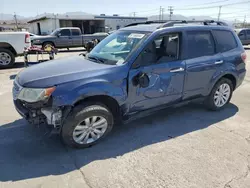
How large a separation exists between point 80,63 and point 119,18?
35580 mm

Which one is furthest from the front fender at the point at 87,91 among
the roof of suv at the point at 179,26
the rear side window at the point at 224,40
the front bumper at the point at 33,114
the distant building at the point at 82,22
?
the distant building at the point at 82,22

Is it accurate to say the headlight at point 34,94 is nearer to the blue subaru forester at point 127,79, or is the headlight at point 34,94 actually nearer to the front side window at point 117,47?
the blue subaru forester at point 127,79

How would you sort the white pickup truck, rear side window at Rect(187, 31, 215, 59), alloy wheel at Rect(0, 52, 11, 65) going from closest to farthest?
rear side window at Rect(187, 31, 215, 59) < the white pickup truck < alloy wheel at Rect(0, 52, 11, 65)

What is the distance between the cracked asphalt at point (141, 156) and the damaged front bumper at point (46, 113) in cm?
48

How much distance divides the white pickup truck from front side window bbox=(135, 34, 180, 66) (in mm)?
7296

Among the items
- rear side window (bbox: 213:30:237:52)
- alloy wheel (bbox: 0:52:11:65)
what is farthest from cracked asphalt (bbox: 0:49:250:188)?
alloy wheel (bbox: 0:52:11:65)

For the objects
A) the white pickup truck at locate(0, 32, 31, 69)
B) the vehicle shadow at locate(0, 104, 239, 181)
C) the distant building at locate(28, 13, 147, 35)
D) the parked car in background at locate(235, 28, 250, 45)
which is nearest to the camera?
the vehicle shadow at locate(0, 104, 239, 181)

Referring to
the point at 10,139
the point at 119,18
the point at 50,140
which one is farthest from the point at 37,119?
the point at 119,18

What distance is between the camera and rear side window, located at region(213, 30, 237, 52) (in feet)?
14.2

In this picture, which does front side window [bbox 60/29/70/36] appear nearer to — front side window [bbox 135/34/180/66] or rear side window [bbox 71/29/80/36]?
rear side window [bbox 71/29/80/36]

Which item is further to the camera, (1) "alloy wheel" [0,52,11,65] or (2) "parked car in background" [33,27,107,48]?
(2) "parked car in background" [33,27,107,48]

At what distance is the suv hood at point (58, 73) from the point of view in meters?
2.94

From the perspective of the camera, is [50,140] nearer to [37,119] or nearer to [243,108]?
[37,119]

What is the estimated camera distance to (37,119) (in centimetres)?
303
